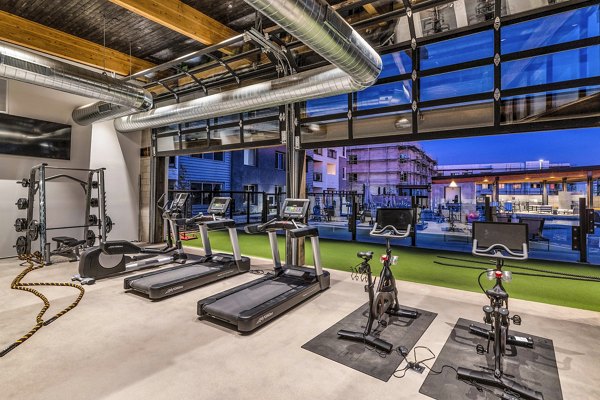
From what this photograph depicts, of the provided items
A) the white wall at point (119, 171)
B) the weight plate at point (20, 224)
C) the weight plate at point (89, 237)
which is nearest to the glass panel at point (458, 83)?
the weight plate at point (89, 237)

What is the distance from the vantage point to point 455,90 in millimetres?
4395

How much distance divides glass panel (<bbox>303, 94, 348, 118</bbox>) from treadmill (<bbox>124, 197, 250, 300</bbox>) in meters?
2.27

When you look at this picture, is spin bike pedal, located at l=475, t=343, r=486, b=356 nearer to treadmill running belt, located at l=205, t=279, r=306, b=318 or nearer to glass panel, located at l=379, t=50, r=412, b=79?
treadmill running belt, located at l=205, t=279, r=306, b=318

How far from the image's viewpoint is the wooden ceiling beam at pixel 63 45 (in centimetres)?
505

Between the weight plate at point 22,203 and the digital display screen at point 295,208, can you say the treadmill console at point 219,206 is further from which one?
the weight plate at point 22,203

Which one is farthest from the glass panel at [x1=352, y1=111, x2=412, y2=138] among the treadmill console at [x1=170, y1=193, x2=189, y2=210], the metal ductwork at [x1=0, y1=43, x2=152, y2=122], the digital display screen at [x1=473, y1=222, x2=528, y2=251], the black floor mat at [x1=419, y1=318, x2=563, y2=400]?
the metal ductwork at [x1=0, y1=43, x2=152, y2=122]

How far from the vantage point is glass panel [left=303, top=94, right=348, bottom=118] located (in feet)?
17.4

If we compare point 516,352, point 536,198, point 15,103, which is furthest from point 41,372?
point 536,198

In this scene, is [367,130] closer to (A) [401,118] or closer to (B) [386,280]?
(A) [401,118]

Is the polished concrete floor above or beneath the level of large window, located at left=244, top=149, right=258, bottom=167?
beneath

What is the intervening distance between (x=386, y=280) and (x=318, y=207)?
36.6ft

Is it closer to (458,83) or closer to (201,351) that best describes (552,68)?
(458,83)

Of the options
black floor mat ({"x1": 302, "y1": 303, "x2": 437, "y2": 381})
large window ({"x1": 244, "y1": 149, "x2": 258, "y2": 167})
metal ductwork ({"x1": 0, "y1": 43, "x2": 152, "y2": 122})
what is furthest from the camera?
large window ({"x1": 244, "y1": 149, "x2": 258, "y2": 167})

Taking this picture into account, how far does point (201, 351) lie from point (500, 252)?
2.82 metres
